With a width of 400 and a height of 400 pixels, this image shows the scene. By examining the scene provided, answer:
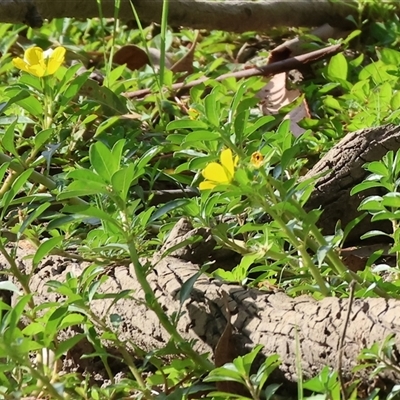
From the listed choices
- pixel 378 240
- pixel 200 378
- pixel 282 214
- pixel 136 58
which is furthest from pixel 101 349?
pixel 136 58

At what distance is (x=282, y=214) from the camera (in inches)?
60.2

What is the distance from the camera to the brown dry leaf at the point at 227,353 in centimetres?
138

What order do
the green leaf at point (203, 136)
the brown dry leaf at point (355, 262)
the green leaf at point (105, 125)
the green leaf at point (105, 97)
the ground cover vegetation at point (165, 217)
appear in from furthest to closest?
1. the green leaf at point (105, 97)
2. the green leaf at point (105, 125)
3. the brown dry leaf at point (355, 262)
4. the green leaf at point (203, 136)
5. the ground cover vegetation at point (165, 217)

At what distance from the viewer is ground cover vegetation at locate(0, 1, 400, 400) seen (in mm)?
1359

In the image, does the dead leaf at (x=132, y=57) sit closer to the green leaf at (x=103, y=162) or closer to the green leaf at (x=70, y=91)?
the green leaf at (x=70, y=91)

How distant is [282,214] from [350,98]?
4.08 feet

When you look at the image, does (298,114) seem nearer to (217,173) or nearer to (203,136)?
(203,136)

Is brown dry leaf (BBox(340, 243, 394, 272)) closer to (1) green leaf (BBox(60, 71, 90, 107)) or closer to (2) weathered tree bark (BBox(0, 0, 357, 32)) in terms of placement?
(1) green leaf (BBox(60, 71, 90, 107))

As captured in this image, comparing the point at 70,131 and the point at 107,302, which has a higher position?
the point at 70,131

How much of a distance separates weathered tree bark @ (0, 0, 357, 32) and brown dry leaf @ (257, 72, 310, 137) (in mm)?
444

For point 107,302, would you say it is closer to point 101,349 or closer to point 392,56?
point 101,349

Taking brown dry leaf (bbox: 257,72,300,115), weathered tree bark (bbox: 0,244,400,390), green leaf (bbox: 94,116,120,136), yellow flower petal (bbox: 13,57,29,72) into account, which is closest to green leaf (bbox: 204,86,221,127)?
weathered tree bark (bbox: 0,244,400,390)

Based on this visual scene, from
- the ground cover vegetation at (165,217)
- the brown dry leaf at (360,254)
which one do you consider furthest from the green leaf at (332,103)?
the brown dry leaf at (360,254)

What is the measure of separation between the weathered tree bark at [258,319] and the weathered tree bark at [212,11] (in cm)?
134
